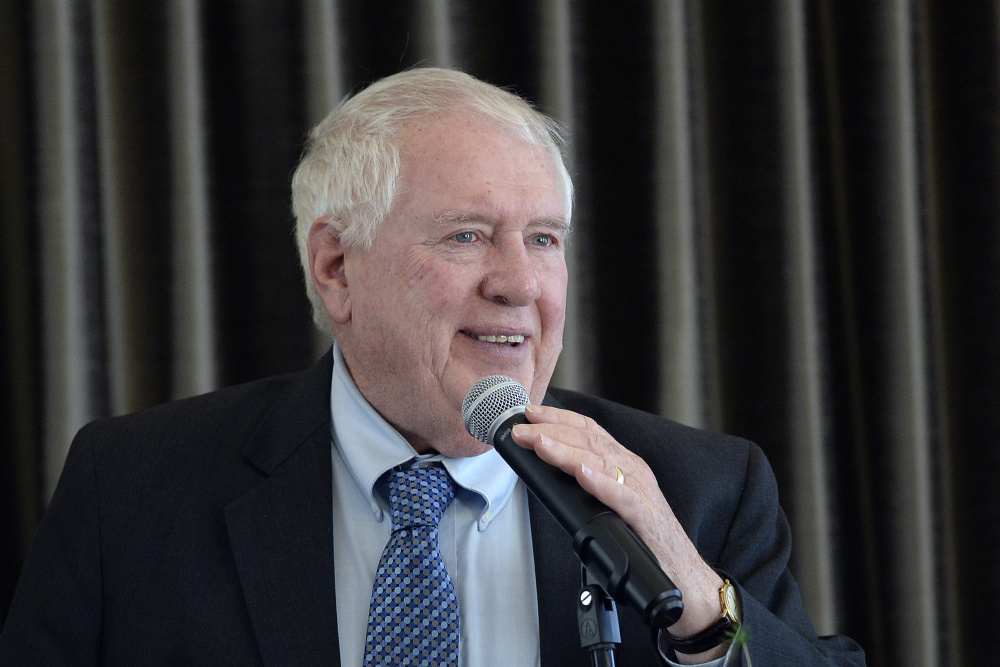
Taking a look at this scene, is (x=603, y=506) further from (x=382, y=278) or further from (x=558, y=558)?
(x=382, y=278)

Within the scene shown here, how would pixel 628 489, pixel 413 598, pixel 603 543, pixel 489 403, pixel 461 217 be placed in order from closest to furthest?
1. pixel 603 543
2. pixel 628 489
3. pixel 489 403
4. pixel 413 598
5. pixel 461 217

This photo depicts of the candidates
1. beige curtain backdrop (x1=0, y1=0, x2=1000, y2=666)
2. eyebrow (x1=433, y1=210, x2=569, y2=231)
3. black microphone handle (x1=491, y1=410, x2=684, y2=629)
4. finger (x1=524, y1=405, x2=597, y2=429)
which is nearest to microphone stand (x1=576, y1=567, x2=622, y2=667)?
black microphone handle (x1=491, y1=410, x2=684, y2=629)

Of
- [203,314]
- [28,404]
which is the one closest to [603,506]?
[203,314]

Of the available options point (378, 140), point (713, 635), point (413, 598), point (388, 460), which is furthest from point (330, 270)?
point (713, 635)

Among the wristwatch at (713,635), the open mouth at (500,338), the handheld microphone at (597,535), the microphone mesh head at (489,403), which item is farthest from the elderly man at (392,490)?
the handheld microphone at (597,535)

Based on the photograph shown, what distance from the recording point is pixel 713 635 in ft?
4.45

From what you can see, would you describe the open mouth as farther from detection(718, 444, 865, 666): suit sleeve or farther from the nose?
detection(718, 444, 865, 666): suit sleeve

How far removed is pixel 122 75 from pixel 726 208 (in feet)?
4.79

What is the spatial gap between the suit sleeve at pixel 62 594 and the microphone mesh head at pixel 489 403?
0.78m

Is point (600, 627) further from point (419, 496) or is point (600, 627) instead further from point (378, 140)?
point (378, 140)

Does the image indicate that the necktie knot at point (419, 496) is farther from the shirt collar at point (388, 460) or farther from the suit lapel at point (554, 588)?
the suit lapel at point (554, 588)

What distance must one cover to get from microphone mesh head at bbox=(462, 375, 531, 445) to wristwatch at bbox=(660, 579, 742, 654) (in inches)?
16.3

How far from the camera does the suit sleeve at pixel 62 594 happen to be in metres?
1.60

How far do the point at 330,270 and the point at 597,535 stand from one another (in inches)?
38.2
